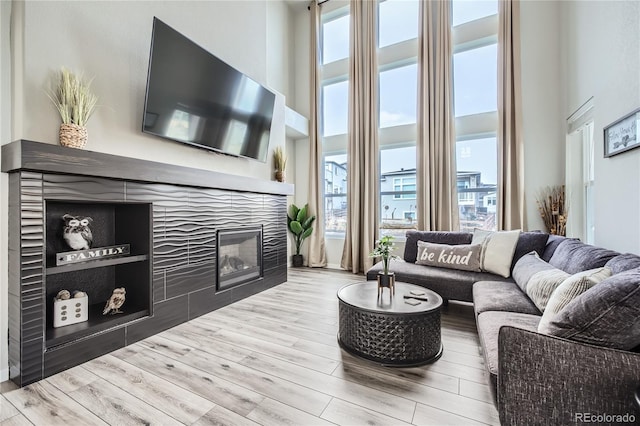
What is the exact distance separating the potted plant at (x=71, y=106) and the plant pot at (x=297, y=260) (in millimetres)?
3763

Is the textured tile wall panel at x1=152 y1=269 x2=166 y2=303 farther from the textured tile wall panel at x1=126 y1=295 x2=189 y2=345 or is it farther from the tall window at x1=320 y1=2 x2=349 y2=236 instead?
the tall window at x1=320 y1=2 x2=349 y2=236

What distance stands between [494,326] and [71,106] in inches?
121

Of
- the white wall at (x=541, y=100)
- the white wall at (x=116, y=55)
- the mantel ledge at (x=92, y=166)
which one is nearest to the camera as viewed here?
the mantel ledge at (x=92, y=166)

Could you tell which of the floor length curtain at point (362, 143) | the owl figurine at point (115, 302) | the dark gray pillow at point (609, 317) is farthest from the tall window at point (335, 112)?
the dark gray pillow at point (609, 317)

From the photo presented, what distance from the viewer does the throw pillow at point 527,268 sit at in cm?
223

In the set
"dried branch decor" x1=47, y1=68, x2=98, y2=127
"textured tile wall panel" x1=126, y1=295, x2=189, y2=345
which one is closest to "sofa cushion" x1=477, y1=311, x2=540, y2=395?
"textured tile wall panel" x1=126, y1=295, x2=189, y2=345

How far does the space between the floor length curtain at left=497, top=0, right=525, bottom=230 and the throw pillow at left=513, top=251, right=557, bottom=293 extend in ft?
4.65

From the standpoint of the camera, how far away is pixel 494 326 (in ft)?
5.40

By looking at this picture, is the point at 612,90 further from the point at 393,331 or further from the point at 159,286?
the point at 159,286

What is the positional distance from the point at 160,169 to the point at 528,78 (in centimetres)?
474

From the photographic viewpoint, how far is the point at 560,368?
1.04m

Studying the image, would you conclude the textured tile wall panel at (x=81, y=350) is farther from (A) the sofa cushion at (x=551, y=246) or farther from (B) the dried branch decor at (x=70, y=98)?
(A) the sofa cushion at (x=551, y=246)

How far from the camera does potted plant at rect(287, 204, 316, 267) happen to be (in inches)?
203

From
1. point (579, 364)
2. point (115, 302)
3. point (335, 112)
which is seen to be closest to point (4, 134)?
point (115, 302)
